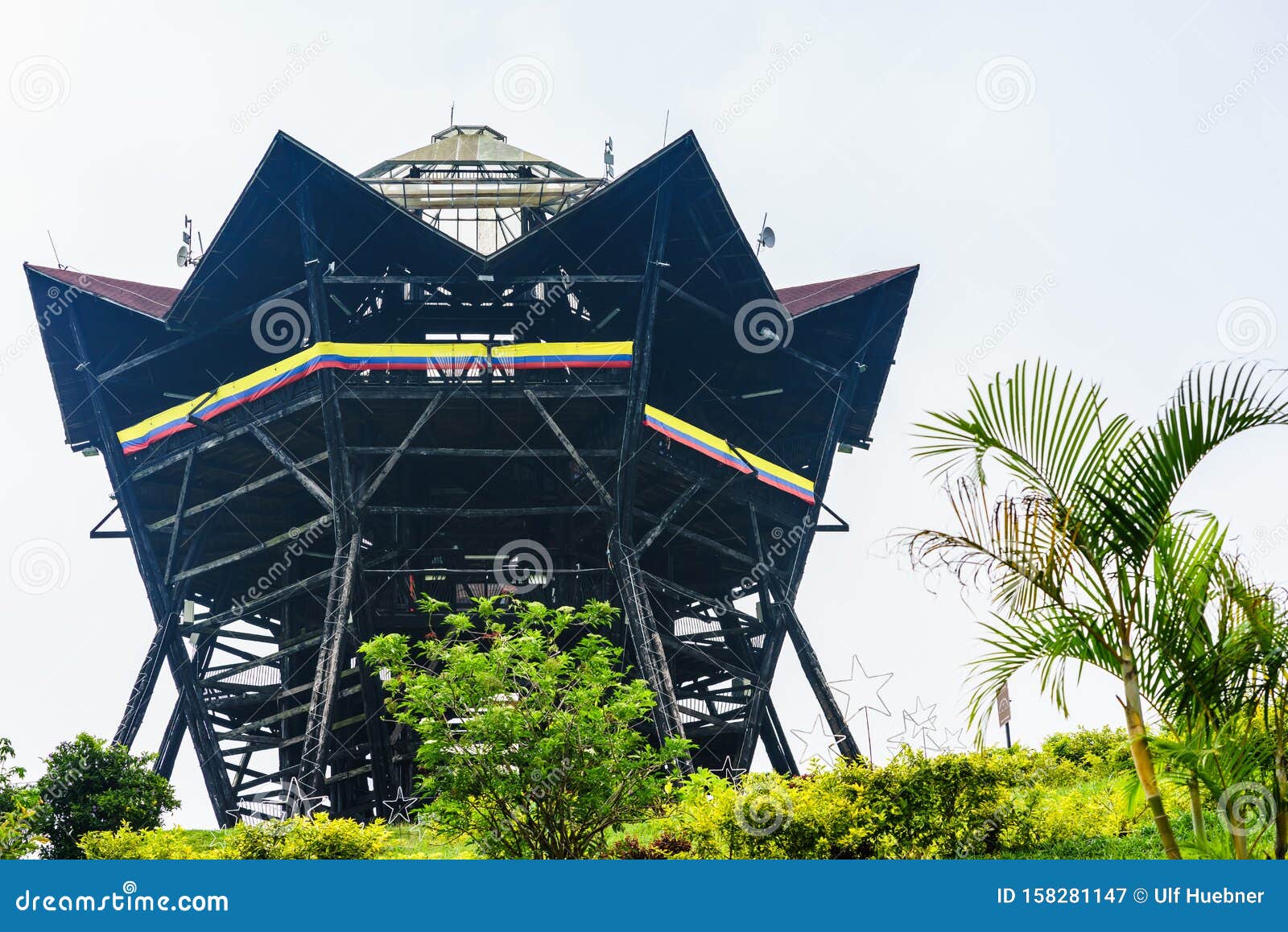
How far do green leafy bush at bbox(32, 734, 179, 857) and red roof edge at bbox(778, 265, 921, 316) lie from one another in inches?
920

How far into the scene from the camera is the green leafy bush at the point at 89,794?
29.2 meters

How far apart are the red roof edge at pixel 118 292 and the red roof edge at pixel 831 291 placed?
1960 cm

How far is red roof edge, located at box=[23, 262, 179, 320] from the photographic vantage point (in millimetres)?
42294

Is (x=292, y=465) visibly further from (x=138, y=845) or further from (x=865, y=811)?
(x=865, y=811)

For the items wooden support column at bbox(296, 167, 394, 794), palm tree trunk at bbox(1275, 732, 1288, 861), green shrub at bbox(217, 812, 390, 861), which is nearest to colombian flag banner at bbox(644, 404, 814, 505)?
wooden support column at bbox(296, 167, 394, 794)

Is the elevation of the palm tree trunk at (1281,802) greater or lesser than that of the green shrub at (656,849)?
greater

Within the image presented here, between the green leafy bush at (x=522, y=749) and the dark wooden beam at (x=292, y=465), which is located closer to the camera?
the green leafy bush at (x=522, y=749)

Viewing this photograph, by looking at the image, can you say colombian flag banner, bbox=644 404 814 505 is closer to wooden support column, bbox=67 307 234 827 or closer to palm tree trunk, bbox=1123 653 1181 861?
wooden support column, bbox=67 307 234 827

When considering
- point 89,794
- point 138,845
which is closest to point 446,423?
point 89,794

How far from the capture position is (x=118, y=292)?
43.9 m

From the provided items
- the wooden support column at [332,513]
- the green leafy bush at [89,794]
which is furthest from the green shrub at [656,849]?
the wooden support column at [332,513]

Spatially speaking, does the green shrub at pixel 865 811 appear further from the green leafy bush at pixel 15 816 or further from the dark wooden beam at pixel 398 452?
the dark wooden beam at pixel 398 452

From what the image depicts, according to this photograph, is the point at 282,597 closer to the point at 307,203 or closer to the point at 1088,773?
the point at 307,203

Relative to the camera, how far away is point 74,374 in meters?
45.5
